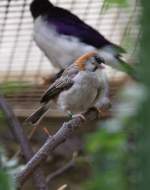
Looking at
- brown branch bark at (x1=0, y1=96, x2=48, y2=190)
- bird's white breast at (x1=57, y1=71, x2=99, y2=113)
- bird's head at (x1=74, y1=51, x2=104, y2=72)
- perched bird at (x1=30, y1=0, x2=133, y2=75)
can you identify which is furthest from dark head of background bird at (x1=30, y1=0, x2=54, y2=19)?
brown branch bark at (x1=0, y1=96, x2=48, y2=190)

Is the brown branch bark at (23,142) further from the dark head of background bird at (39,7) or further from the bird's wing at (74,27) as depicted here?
the dark head of background bird at (39,7)

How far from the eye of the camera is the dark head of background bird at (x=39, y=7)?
12.2 feet

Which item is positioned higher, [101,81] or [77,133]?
[101,81]

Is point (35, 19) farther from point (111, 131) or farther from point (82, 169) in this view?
point (111, 131)

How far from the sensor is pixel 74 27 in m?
3.64

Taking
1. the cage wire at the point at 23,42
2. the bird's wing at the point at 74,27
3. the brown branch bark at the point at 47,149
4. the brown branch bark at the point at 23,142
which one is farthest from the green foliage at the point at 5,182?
the bird's wing at the point at 74,27

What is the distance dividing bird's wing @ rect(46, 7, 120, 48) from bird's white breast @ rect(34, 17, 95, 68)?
0.10 feet

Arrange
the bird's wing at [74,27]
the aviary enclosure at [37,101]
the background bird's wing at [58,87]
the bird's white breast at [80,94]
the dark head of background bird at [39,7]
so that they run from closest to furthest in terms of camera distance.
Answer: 1. the aviary enclosure at [37,101]
2. the bird's white breast at [80,94]
3. the background bird's wing at [58,87]
4. the bird's wing at [74,27]
5. the dark head of background bird at [39,7]

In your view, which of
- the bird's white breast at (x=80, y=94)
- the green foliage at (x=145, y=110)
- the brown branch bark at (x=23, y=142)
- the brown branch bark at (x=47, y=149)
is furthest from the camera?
the bird's white breast at (x=80, y=94)

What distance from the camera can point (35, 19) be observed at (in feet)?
12.1

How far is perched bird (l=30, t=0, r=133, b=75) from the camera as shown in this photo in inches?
134

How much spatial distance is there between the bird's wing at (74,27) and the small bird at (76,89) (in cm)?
100

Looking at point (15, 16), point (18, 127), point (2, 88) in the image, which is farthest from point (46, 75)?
point (2, 88)

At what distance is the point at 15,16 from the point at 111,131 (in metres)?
2.62
